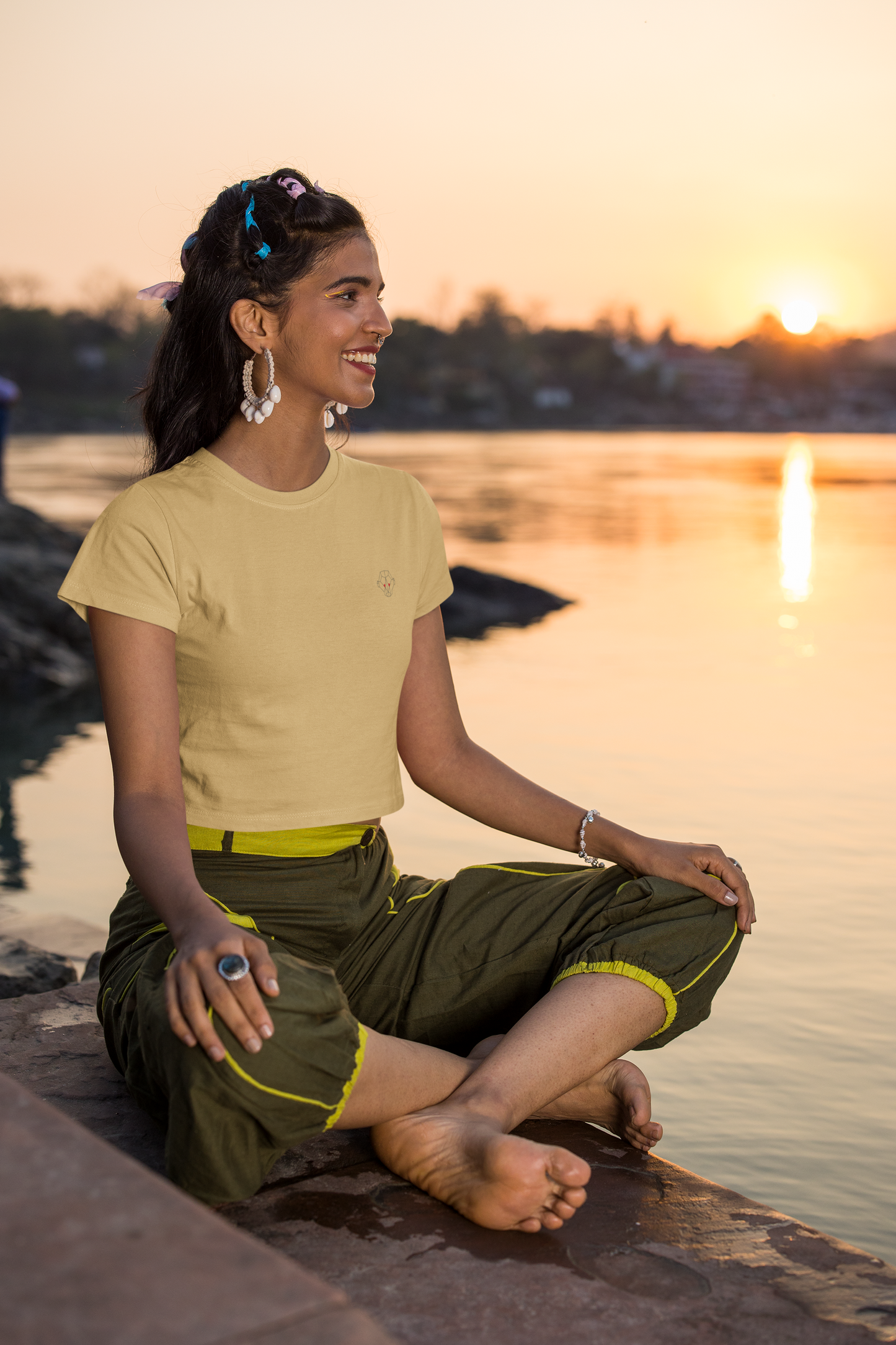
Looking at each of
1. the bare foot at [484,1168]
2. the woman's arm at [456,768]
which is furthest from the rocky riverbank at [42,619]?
the bare foot at [484,1168]

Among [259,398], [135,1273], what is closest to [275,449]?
[259,398]

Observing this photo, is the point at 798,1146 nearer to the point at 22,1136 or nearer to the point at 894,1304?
the point at 894,1304

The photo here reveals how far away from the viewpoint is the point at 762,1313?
59.3 inches

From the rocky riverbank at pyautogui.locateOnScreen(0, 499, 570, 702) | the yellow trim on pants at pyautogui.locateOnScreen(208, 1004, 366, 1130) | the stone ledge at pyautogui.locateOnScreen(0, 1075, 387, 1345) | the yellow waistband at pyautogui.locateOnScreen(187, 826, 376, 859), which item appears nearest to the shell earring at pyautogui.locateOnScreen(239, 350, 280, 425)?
the yellow waistband at pyautogui.locateOnScreen(187, 826, 376, 859)

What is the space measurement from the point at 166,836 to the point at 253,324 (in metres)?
0.78

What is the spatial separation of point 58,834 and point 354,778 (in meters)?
2.81

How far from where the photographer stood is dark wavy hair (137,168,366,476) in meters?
2.04

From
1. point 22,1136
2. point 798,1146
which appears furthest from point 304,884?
point 798,1146

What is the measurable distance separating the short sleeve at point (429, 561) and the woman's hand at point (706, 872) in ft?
1.65

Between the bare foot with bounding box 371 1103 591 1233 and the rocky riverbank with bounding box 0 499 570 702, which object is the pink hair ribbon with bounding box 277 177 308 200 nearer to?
the bare foot with bounding box 371 1103 591 1233

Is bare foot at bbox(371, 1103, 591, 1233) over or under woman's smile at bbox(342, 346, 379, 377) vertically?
under

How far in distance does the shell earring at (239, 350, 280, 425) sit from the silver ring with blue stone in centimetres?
86

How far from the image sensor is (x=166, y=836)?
175 centimetres

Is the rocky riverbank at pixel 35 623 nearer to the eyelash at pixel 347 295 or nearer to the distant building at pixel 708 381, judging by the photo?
the eyelash at pixel 347 295
